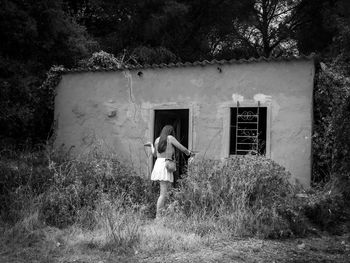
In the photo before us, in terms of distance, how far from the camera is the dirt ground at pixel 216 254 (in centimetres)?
561

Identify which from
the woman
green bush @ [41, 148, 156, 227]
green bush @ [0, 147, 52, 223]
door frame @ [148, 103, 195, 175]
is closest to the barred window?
door frame @ [148, 103, 195, 175]

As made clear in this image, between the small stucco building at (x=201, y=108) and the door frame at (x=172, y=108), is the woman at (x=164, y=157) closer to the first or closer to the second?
the small stucco building at (x=201, y=108)

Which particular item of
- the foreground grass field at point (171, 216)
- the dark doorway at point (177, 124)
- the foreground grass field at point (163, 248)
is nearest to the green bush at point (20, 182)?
the foreground grass field at point (171, 216)

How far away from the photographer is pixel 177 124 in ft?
36.8

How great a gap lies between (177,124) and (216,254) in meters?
5.79

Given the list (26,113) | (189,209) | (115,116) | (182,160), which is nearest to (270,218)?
(189,209)

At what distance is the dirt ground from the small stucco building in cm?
258

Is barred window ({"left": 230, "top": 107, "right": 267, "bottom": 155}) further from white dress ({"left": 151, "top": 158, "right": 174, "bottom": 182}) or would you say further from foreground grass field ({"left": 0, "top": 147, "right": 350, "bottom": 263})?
white dress ({"left": 151, "top": 158, "right": 174, "bottom": 182})

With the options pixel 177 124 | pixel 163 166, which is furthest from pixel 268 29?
pixel 163 166

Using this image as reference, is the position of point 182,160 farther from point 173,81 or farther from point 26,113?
point 26,113

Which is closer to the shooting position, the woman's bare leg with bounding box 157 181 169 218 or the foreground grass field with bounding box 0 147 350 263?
the foreground grass field with bounding box 0 147 350 263

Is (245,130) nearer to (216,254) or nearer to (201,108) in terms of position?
(201,108)

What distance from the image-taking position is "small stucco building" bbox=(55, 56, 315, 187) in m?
8.81

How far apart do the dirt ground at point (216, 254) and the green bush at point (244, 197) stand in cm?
38
